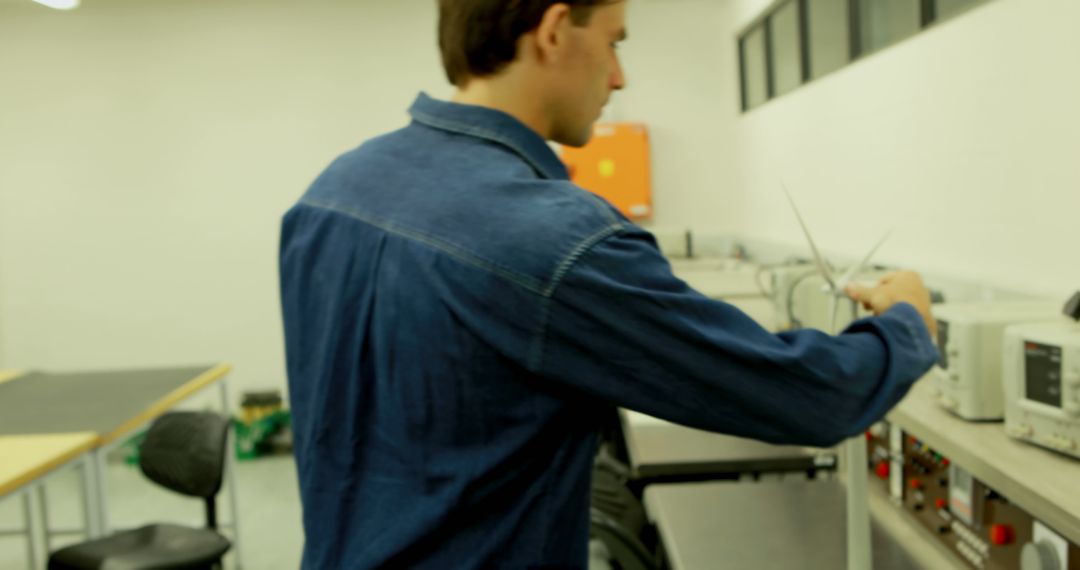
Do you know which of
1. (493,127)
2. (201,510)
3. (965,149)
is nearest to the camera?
(493,127)

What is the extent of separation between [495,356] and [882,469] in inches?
62.2

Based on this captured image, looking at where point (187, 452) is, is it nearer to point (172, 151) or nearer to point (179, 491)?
point (179, 491)

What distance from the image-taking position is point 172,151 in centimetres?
559

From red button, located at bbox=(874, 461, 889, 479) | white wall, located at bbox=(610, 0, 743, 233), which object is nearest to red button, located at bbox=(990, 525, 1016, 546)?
red button, located at bbox=(874, 461, 889, 479)

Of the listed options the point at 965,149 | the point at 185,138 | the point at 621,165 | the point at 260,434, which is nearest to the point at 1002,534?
the point at 965,149

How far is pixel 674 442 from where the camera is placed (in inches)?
96.7

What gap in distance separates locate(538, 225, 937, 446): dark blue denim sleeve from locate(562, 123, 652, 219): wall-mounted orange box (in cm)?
473

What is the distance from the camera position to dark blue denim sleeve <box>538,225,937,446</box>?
2.62ft

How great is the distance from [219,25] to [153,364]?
2.25 meters

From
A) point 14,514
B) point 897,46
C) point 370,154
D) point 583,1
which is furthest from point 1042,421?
point 14,514

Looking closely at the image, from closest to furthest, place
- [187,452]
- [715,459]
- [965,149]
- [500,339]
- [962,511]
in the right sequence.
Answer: [500,339], [962,511], [715,459], [965,149], [187,452]

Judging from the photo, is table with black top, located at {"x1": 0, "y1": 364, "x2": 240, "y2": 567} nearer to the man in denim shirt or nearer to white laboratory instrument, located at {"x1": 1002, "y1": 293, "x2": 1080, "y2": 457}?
the man in denim shirt

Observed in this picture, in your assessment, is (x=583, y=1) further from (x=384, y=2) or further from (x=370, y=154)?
(x=384, y=2)

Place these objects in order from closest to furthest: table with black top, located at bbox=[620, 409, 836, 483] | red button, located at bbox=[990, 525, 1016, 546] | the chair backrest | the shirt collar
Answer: the shirt collar
red button, located at bbox=[990, 525, 1016, 546]
table with black top, located at bbox=[620, 409, 836, 483]
the chair backrest
